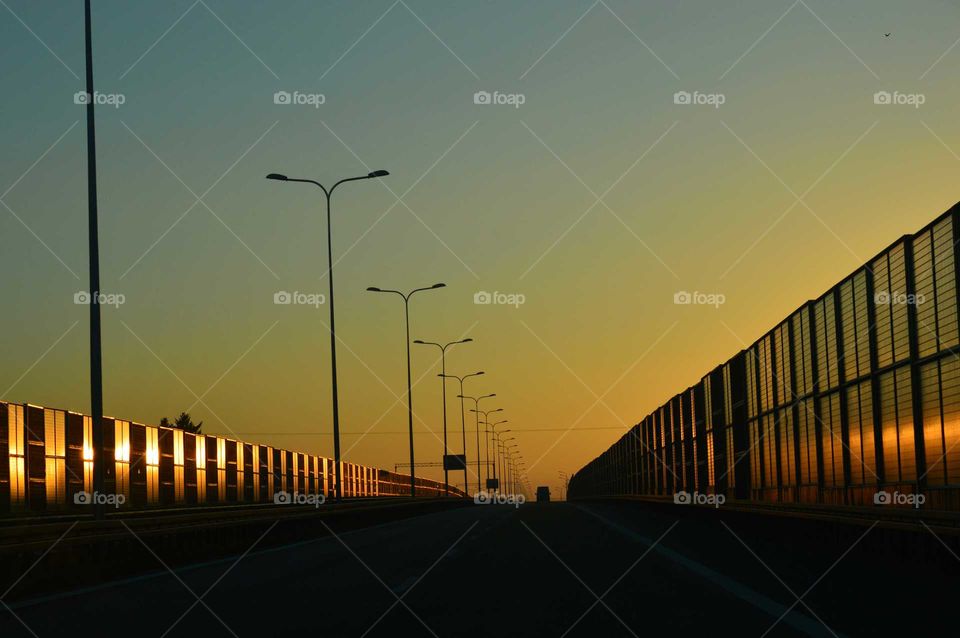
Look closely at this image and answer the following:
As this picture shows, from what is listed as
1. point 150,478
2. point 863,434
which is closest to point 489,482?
point 150,478

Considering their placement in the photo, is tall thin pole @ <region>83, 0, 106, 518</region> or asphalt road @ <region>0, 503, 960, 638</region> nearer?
asphalt road @ <region>0, 503, 960, 638</region>

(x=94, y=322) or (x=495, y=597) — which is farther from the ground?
(x=94, y=322)

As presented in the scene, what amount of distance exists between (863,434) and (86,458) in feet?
104

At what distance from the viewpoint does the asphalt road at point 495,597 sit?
11062 mm

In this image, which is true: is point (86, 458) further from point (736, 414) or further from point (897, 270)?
point (897, 270)

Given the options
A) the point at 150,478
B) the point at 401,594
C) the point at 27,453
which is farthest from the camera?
the point at 150,478

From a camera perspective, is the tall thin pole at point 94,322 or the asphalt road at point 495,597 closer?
the asphalt road at point 495,597

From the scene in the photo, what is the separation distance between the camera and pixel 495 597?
13.7 metres

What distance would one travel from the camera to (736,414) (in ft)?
165

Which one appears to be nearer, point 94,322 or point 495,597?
point 495,597

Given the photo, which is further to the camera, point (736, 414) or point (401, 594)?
point (736, 414)

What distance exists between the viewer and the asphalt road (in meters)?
11.1

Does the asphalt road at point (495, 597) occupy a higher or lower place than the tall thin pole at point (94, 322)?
lower

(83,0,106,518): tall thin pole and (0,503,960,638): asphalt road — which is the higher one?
(83,0,106,518): tall thin pole
